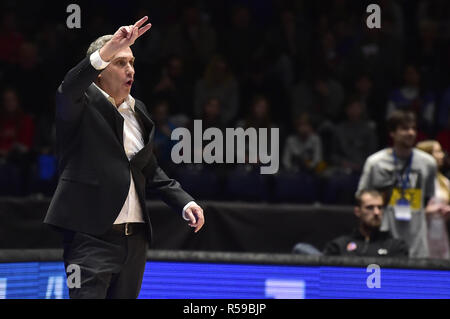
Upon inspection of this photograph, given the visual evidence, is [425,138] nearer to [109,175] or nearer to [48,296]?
[48,296]

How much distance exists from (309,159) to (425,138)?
112 cm

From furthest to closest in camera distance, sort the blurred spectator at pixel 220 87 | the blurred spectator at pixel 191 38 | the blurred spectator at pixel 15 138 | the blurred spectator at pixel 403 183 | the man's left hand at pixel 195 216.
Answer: the blurred spectator at pixel 191 38, the blurred spectator at pixel 220 87, the blurred spectator at pixel 15 138, the blurred spectator at pixel 403 183, the man's left hand at pixel 195 216

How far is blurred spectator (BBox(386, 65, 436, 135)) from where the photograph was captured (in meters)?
8.09

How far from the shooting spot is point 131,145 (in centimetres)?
324

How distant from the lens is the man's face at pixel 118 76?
3160 mm

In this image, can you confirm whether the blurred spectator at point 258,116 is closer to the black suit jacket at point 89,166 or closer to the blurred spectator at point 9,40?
the blurred spectator at point 9,40

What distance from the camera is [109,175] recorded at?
10.1 ft

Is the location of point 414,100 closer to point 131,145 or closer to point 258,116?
point 258,116

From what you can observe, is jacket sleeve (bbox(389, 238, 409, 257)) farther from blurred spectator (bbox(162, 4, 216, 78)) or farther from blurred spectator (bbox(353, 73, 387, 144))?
blurred spectator (bbox(162, 4, 216, 78))

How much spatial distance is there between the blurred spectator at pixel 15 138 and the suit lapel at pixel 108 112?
4177 millimetres

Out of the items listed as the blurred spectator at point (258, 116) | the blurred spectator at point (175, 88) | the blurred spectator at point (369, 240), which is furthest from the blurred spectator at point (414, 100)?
the blurred spectator at point (369, 240)

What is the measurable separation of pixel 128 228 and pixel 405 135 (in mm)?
2886

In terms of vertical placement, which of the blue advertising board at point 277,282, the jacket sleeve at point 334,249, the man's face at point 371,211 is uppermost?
the man's face at point 371,211

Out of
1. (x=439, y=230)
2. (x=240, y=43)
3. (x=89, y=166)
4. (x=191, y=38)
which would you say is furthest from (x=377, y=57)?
(x=89, y=166)
